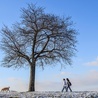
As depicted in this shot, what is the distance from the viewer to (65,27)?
4872 cm

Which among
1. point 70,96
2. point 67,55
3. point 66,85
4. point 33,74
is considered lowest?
point 70,96

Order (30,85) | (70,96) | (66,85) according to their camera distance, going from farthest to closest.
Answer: (30,85) < (66,85) < (70,96)

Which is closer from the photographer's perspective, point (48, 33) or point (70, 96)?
point (70, 96)

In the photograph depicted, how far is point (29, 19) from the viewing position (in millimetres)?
48750

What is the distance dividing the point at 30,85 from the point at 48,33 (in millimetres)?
8395

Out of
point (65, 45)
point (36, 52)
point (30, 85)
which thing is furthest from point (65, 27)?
point (30, 85)

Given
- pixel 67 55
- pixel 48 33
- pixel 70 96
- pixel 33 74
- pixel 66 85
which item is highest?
pixel 48 33

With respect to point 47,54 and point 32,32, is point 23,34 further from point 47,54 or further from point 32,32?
point 47,54

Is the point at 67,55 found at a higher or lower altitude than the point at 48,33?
lower

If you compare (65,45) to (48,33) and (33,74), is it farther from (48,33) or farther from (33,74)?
(33,74)

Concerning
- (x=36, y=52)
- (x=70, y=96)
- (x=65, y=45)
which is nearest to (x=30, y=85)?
(x=36, y=52)

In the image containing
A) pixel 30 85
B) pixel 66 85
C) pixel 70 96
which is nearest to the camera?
pixel 70 96

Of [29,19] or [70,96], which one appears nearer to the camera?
[70,96]

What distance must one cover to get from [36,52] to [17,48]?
300 cm
